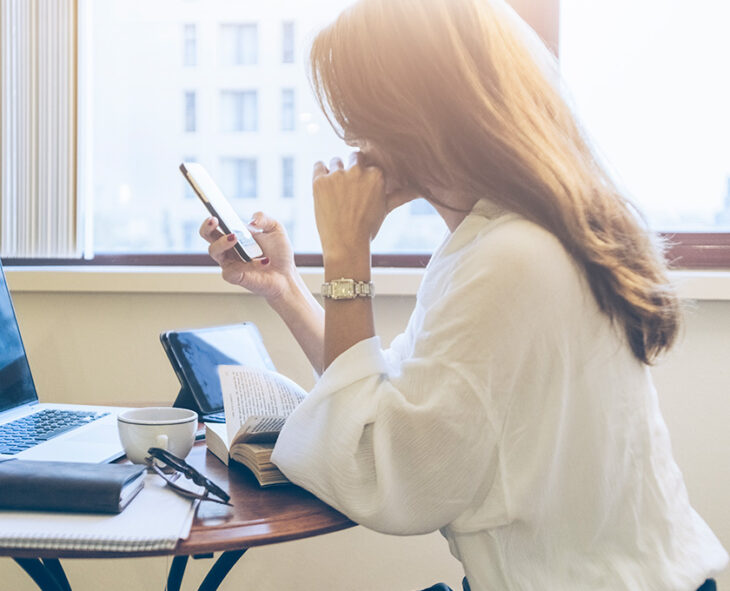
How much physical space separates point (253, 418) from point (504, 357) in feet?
1.09

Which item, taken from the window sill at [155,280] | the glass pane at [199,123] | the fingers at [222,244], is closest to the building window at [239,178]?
the glass pane at [199,123]

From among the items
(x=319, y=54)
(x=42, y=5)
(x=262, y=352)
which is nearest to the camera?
(x=319, y=54)

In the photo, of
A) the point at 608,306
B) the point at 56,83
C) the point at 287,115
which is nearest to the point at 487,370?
the point at 608,306

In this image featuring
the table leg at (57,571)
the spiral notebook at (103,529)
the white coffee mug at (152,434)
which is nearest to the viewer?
the spiral notebook at (103,529)

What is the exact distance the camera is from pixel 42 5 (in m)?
1.68

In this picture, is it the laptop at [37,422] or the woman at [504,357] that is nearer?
the woman at [504,357]

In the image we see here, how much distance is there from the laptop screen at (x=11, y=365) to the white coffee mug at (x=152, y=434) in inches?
14.3

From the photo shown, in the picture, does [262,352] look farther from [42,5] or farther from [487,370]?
[42,5]

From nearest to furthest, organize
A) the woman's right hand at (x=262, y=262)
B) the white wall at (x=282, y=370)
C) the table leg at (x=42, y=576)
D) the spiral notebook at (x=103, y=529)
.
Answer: the spiral notebook at (x=103, y=529) → the table leg at (x=42, y=576) → the woman's right hand at (x=262, y=262) → the white wall at (x=282, y=370)

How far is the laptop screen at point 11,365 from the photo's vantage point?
3.61 ft

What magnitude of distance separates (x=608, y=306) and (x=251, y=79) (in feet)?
4.16

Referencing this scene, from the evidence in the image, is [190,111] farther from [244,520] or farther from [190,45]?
[244,520]

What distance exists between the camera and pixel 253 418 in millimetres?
874

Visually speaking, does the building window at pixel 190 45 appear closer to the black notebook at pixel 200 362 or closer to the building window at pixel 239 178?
the building window at pixel 239 178
